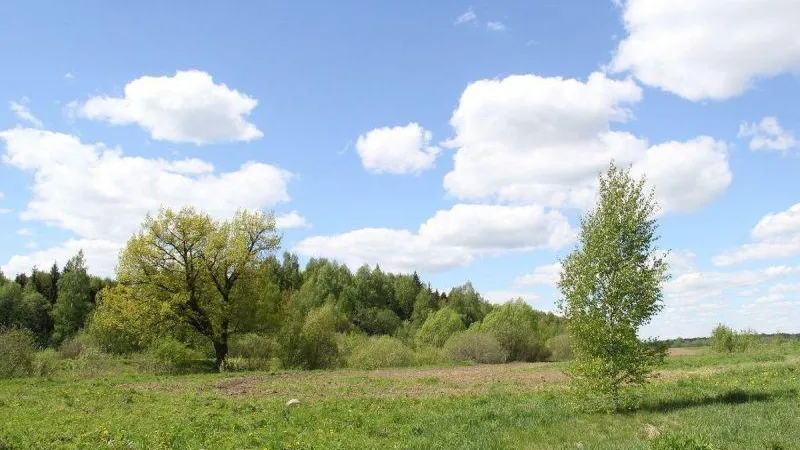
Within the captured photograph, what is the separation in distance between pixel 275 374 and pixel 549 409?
22.9 m

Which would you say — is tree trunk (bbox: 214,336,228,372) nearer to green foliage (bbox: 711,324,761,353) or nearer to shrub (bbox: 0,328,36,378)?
shrub (bbox: 0,328,36,378)

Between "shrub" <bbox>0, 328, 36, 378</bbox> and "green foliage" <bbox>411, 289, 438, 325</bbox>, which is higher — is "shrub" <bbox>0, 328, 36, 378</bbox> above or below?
below

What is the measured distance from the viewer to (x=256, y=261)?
148ft

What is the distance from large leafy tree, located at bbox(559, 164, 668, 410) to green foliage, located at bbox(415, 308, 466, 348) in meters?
58.5

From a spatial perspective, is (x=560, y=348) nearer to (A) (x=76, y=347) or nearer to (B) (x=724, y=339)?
(B) (x=724, y=339)

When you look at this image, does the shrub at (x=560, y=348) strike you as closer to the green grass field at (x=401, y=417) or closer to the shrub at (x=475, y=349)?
the shrub at (x=475, y=349)

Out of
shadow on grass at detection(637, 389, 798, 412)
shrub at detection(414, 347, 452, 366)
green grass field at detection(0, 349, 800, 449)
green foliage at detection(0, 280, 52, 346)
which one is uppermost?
green foliage at detection(0, 280, 52, 346)

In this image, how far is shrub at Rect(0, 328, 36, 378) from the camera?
109ft

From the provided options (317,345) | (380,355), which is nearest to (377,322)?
(380,355)

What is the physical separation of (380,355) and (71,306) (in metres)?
52.8

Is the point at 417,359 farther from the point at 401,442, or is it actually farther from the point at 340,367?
the point at 401,442

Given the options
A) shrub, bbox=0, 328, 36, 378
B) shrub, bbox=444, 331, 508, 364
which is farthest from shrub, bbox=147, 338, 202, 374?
shrub, bbox=444, 331, 508, 364

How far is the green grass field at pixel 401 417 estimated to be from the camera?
13.9 metres

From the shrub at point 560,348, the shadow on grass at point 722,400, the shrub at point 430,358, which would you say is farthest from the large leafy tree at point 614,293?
the shrub at point 560,348
